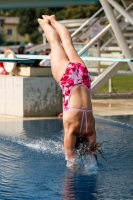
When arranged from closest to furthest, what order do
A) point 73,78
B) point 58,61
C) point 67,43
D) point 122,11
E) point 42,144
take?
1. point 73,78
2. point 58,61
3. point 67,43
4. point 42,144
5. point 122,11

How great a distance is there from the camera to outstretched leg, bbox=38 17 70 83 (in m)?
7.76

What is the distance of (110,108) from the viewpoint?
51.9 ft

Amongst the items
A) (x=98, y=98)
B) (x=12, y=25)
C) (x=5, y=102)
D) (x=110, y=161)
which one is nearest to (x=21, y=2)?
(x=98, y=98)

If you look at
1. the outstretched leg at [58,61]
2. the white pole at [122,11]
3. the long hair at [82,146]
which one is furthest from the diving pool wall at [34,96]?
the long hair at [82,146]

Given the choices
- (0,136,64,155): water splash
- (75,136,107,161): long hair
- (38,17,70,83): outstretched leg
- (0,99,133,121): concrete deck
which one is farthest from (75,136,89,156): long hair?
(0,99,133,121): concrete deck

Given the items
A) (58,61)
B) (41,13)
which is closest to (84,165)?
(58,61)

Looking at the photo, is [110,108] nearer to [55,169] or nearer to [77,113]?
[55,169]

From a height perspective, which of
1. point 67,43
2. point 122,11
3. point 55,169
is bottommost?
point 55,169

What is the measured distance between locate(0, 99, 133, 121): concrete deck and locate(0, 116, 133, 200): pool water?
204 centimetres

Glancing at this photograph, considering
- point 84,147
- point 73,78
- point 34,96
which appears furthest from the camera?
point 34,96

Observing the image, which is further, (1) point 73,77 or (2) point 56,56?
(2) point 56,56

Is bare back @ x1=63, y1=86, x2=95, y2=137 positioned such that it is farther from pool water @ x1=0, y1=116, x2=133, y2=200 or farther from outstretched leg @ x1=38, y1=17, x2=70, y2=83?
pool water @ x1=0, y1=116, x2=133, y2=200

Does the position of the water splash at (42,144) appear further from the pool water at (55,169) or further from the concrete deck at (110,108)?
the concrete deck at (110,108)

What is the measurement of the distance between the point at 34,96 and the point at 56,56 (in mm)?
6045
